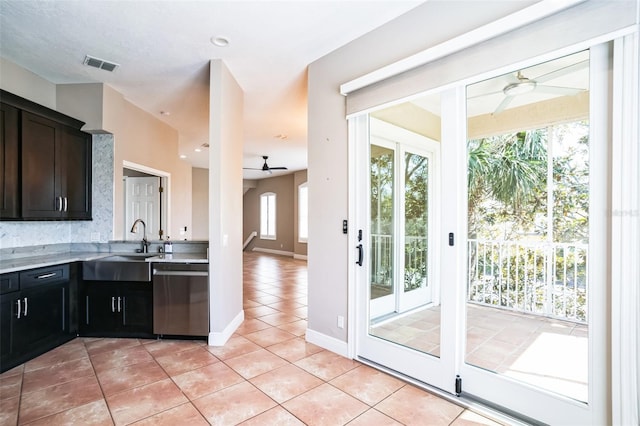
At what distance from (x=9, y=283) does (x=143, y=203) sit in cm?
257

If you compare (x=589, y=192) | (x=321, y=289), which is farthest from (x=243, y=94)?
(x=589, y=192)

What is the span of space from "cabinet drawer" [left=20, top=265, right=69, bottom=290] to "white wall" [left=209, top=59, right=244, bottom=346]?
1.53m

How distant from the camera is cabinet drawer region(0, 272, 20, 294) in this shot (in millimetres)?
2571

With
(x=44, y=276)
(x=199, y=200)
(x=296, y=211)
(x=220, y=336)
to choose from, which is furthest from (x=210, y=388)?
(x=199, y=200)

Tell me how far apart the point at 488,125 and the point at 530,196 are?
585 millimetres

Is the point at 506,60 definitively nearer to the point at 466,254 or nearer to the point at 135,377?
the point at 466,254

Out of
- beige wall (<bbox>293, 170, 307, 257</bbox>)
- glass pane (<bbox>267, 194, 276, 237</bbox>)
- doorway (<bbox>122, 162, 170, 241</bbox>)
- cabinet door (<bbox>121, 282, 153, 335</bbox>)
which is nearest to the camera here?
cabinet door (<bbox>121, 282, 153, 335</bbox>)

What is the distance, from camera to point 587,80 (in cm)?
171

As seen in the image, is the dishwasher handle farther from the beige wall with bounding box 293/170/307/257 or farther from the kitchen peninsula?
the beige wall with bounding box 293/170/307/257

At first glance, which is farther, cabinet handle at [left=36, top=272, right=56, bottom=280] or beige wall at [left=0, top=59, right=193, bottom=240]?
beige wall at [left=0, top=59, right=193, bottom=240]

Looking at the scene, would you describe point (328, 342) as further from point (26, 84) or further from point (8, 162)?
point (26, 84)

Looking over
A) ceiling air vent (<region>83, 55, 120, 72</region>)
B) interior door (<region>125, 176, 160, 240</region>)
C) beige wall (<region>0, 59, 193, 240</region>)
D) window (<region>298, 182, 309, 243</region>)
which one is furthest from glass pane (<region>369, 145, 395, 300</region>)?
window (<region>298, 182, 309, 243</region>)

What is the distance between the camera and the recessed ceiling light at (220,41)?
2.78 m

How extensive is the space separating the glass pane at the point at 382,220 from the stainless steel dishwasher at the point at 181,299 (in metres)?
1.77
